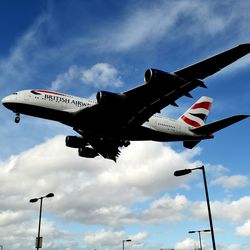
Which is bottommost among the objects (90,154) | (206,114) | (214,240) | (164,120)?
(214,240)

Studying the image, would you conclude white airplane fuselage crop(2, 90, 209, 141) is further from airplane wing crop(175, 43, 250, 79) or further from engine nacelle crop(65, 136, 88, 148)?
airplane wing crop(175, 43, 250, 79)

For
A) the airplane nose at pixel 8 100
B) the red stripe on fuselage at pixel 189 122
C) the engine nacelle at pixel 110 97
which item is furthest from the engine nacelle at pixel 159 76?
the red stripe on fuselage at pixel 189 122

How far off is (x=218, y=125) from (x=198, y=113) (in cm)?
1069

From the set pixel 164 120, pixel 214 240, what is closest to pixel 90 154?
pixel 164 120

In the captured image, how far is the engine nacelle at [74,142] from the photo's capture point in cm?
4259

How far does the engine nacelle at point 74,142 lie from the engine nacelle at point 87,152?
0.72m

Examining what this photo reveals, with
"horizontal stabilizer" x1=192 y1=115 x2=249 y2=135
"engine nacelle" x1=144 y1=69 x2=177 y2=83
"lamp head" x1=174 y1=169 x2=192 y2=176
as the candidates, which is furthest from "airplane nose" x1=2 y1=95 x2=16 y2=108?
"horizontal stabilizer" x1=192 y1=115 x2=249 y2=135

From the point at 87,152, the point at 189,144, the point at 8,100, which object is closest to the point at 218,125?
the point at 189,144

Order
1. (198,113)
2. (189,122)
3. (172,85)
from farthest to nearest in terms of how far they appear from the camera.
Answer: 1. (198,113)
2. (189,122)
3. (172,85)

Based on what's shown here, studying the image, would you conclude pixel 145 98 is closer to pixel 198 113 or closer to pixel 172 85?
pixel 172 85

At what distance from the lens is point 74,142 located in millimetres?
42906

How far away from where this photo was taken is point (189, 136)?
140ft

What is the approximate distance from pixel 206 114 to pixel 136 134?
48.3 ft

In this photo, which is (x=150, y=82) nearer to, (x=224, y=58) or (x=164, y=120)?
(x=224, y=58)
